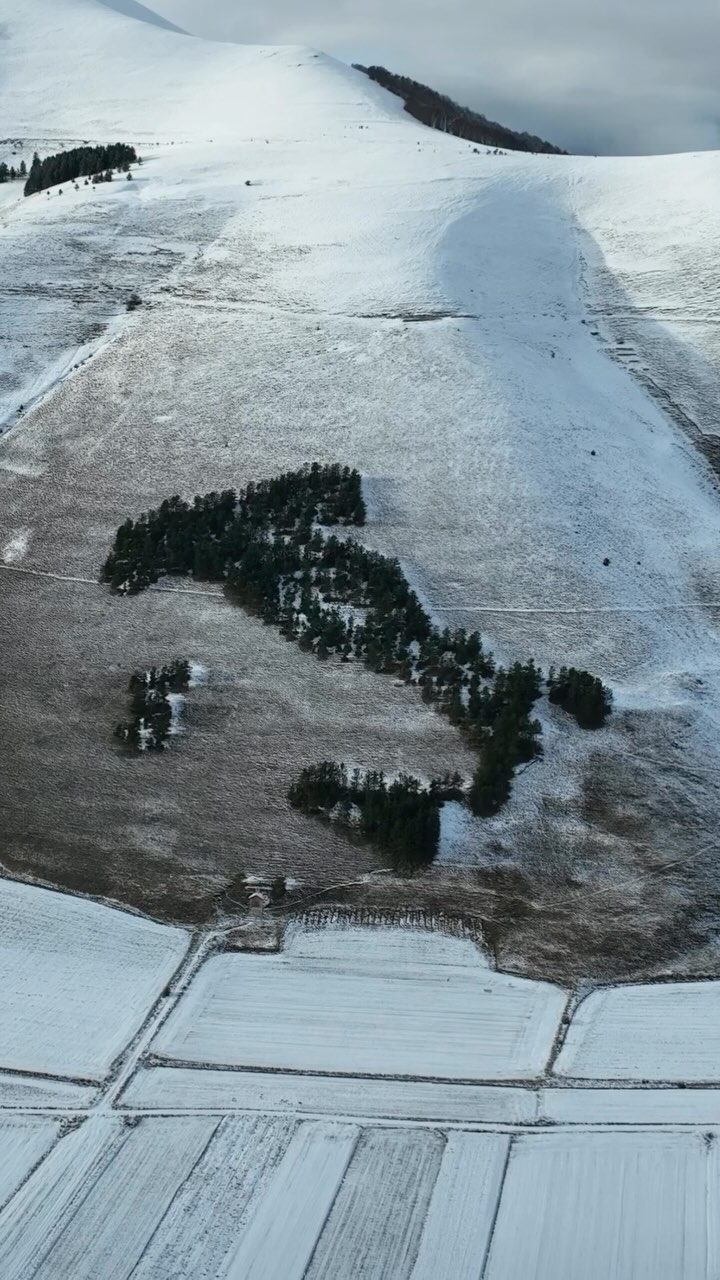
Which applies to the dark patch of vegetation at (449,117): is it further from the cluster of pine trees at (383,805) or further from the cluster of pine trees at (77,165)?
the cluster of pine trees at (383,805)

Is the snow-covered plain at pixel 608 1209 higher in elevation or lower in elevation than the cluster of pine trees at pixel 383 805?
lower

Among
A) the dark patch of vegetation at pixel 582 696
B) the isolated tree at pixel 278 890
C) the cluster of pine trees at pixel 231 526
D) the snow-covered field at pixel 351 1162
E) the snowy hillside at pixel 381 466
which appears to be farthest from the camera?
the cluster of pine trees at pixel 231 526

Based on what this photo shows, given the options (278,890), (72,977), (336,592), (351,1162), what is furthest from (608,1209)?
(336,592)

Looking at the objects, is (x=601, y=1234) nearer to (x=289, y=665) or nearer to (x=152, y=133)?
(x=289, y=665)

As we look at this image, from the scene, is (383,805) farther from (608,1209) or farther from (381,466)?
(381,466)

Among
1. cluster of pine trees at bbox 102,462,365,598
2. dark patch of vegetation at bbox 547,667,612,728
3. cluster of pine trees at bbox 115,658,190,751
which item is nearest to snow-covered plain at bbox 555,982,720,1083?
dark patch of vegetation at bbox 547,667,612,728

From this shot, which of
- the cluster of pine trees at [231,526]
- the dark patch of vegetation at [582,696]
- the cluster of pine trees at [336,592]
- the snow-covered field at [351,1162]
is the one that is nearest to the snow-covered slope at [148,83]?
the cluster of pine trees at [231,526]
